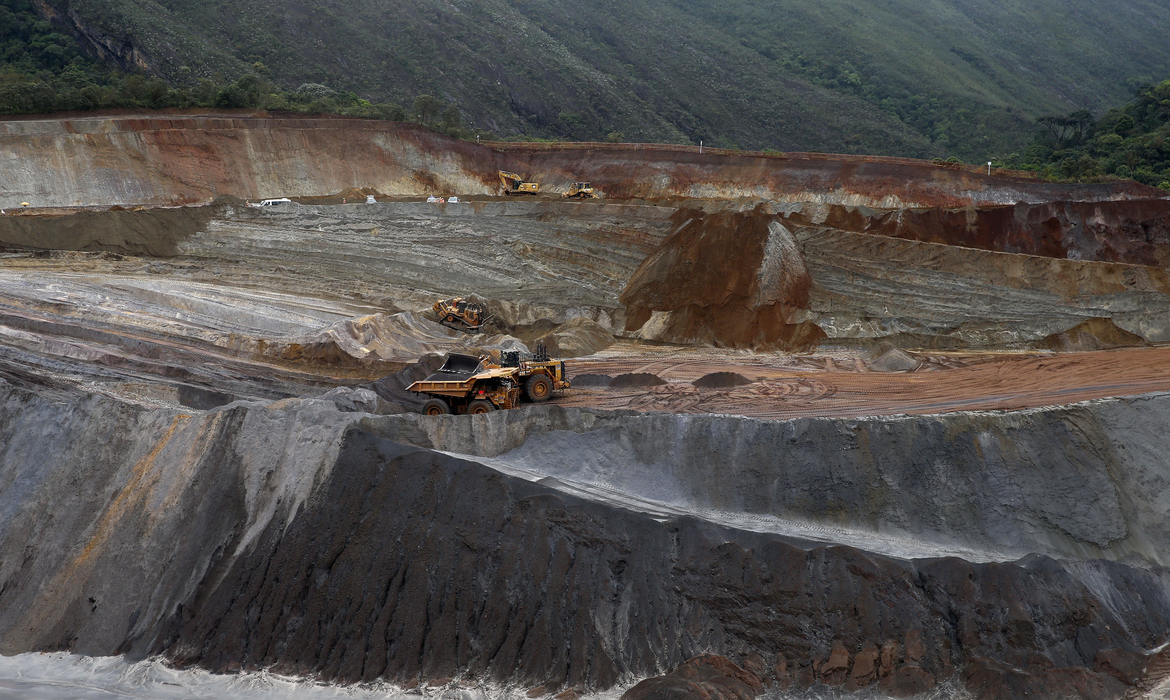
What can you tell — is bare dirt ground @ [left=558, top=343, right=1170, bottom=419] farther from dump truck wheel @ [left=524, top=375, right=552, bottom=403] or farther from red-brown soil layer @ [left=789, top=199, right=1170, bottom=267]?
red-brown soil layer @ [left=789, top=199, right=1170, bottom=267]

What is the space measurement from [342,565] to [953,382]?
42.4ft

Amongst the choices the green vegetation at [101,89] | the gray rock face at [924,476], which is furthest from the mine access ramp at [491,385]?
the green vegetation at [101,89]

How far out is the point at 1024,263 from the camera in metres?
24.5

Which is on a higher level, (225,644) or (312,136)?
(312,136)

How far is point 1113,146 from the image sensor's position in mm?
42469

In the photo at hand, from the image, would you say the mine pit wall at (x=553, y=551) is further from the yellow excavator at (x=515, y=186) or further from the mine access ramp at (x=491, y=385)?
the yellow excavator at (x=515, y=186)

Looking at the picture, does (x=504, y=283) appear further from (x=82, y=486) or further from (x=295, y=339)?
(x=82, y=486)

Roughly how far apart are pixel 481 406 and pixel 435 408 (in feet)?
2.98

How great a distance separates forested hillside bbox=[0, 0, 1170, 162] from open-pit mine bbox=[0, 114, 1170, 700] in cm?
2536

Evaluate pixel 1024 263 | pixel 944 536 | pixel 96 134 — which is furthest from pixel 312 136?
pixel 944 536

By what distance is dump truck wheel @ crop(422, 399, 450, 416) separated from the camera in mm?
16266

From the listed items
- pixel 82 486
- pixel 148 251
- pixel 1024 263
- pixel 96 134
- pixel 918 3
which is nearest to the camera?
pixel 82 486

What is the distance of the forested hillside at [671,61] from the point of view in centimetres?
4869

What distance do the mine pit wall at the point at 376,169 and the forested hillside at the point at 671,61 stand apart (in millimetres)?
4517
